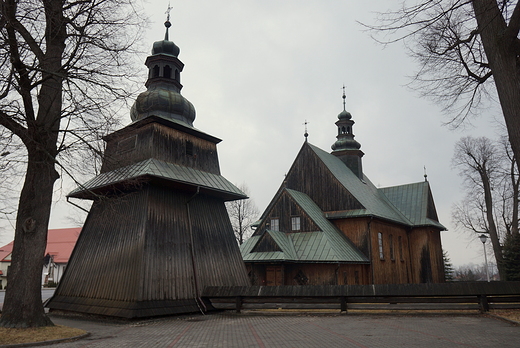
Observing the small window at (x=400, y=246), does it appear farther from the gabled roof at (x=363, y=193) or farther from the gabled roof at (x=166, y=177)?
the gabled roof at (x=166, y=177)

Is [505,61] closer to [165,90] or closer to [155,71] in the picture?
[165,90]

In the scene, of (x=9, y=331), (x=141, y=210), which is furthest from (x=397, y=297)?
(x=9, y=331)

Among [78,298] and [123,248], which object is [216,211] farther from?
[78,298]

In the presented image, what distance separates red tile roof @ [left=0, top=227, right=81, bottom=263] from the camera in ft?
169

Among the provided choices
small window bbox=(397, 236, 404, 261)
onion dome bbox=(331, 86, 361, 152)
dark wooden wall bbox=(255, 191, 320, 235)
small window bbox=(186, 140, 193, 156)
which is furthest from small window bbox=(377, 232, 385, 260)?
small window bbox=(186, 140, 193, 156)

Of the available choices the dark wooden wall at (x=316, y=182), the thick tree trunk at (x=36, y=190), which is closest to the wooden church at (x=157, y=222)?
the thick tree trunk at (x=36, y=190)

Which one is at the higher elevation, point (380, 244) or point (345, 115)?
point (345, 115)

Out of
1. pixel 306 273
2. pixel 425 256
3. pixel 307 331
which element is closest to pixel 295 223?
pixel 306 273

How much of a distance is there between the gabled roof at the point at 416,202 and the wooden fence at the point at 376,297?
1903 centimetres

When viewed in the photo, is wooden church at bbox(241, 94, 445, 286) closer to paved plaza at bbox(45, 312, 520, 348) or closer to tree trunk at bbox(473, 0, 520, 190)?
paved plaza at bbox(45, 312, 520, 348)

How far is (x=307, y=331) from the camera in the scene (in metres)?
11.0

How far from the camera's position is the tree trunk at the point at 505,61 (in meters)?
8.47

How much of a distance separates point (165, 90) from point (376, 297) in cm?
1326

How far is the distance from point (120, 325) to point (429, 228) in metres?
27.4
